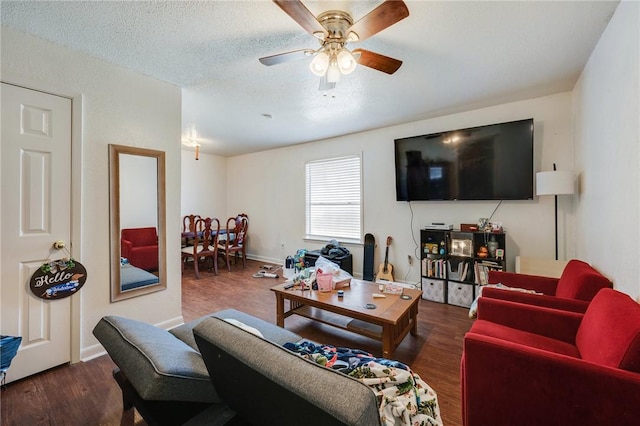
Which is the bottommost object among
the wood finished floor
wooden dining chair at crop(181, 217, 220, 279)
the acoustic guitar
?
the wood finished floor

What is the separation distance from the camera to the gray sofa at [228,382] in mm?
690

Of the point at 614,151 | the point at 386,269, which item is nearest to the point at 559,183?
the point at 614,151

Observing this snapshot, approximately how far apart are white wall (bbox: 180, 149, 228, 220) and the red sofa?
19.6 feet

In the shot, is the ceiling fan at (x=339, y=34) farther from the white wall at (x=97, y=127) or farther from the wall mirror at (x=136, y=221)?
the wall mirror at (x=136, y=221)

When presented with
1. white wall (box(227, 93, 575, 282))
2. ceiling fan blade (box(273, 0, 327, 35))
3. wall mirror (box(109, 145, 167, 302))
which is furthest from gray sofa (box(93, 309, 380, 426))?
white wall (box(227, 93, 575, 282))

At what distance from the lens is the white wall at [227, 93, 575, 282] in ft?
9.95

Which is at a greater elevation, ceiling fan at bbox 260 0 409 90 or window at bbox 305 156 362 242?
ceiling fan at bbox 260 0 409 90

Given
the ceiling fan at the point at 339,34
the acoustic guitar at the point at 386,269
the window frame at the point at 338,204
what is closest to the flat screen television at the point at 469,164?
the window frame at the point at 338,204

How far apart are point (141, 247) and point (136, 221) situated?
25cm

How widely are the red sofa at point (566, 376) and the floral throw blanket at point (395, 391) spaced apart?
1.66 feet

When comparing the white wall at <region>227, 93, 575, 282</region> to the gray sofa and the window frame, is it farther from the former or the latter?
the gray sofa

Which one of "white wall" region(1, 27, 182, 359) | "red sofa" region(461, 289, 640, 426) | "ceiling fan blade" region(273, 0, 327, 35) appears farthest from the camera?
"white wall" region(1, 27, 182, 359)

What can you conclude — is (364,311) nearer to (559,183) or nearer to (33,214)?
(559,183)

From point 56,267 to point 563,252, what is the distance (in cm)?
479
